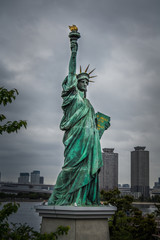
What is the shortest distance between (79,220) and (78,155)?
94.9 inches

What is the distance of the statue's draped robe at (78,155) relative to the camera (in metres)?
11.2

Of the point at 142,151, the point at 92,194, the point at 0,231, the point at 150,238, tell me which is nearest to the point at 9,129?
the point at 0,231

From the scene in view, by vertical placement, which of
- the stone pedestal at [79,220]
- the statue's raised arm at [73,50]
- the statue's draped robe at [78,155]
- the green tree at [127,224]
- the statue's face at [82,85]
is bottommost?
the green tree at [127,224]

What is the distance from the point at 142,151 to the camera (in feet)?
368

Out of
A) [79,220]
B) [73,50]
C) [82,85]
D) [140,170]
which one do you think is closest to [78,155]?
[79,220]

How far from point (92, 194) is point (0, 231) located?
5503 mm

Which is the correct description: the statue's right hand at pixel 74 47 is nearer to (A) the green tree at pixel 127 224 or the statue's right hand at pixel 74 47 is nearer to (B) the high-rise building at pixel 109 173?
(A) the green tree at pixel 127 224

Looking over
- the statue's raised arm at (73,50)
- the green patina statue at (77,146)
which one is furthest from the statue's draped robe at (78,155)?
the statue's raised arm at (73,50)

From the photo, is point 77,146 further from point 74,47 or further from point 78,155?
point 74,47

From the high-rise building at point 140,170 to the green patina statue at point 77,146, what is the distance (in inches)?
3985

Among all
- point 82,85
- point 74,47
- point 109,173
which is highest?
point 74,47

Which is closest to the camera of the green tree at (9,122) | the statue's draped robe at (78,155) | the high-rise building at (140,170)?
the green tree at (9,122)

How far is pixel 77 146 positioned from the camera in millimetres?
11719

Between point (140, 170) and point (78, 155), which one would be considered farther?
point (140, 170)
